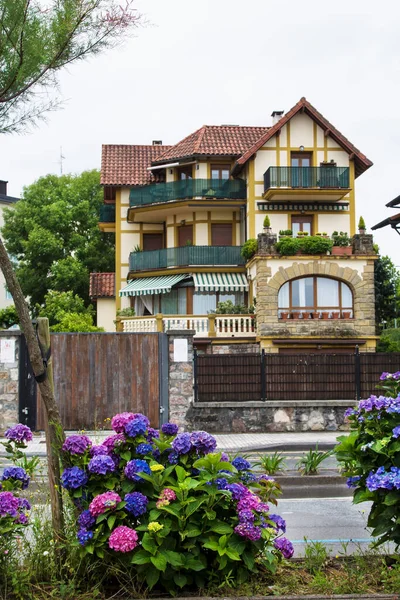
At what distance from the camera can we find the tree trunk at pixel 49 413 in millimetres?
5988

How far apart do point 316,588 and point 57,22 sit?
509 cm

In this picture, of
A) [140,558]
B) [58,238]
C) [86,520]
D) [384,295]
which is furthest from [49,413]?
[58,238]

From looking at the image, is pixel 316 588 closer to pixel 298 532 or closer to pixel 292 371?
pixel 298 532

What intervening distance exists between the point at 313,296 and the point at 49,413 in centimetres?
2928

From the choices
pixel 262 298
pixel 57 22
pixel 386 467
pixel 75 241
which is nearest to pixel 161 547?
pixel 386 467

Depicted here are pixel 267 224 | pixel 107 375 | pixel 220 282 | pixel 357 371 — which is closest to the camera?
pixel 107 375

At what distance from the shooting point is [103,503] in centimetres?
538

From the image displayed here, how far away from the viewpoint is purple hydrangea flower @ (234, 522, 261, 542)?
5391 millimetres

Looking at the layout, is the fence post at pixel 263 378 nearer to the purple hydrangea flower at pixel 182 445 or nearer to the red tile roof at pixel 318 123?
the purple hydrangea flower at pixel 182 445

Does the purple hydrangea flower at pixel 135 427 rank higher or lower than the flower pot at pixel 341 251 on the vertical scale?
lower

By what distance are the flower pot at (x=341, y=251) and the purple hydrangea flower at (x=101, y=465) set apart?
29.7 m

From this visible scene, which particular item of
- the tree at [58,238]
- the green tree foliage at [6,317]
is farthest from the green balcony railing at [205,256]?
the tree at [58,238]

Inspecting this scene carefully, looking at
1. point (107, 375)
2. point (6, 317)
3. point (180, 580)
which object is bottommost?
point (180, 580)

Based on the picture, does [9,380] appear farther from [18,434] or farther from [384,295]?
[384,295]
